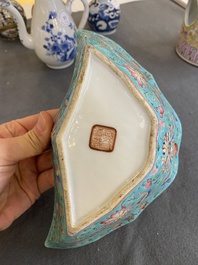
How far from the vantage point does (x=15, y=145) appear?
1.21ft

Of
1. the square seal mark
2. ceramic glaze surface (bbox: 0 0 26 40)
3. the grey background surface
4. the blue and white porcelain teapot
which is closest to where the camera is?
the square seal mark

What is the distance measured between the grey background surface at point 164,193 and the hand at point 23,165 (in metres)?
0.02

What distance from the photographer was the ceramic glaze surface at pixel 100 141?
0.90ft

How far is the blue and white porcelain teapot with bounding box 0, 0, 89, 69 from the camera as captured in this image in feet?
1.96

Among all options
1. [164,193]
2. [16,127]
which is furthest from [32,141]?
[164,193]

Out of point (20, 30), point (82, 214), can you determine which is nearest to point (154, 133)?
point (82, 214)

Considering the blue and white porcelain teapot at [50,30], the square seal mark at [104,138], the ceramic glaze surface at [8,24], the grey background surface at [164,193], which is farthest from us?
the ceramic glaze surface at [8,24]

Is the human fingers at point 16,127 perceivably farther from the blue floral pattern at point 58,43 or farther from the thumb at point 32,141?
the blue floral pattern at point 58,43

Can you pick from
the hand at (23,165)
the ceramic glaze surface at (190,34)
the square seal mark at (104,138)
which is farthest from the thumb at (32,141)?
the ceramic glaze surface at (190,34)

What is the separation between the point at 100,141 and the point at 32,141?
0.45 feet

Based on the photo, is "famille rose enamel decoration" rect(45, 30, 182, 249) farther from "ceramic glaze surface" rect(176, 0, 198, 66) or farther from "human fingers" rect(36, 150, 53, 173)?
"ceramic glaze surface" rect(176, 0, 198, 66)

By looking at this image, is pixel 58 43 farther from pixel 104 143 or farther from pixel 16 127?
pixel 104 143

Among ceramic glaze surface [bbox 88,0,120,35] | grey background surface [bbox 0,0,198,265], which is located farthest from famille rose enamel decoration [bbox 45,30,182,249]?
ceramic glaze surface [bbox 88,0,120,35]

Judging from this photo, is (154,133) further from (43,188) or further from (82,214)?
(43,188)
